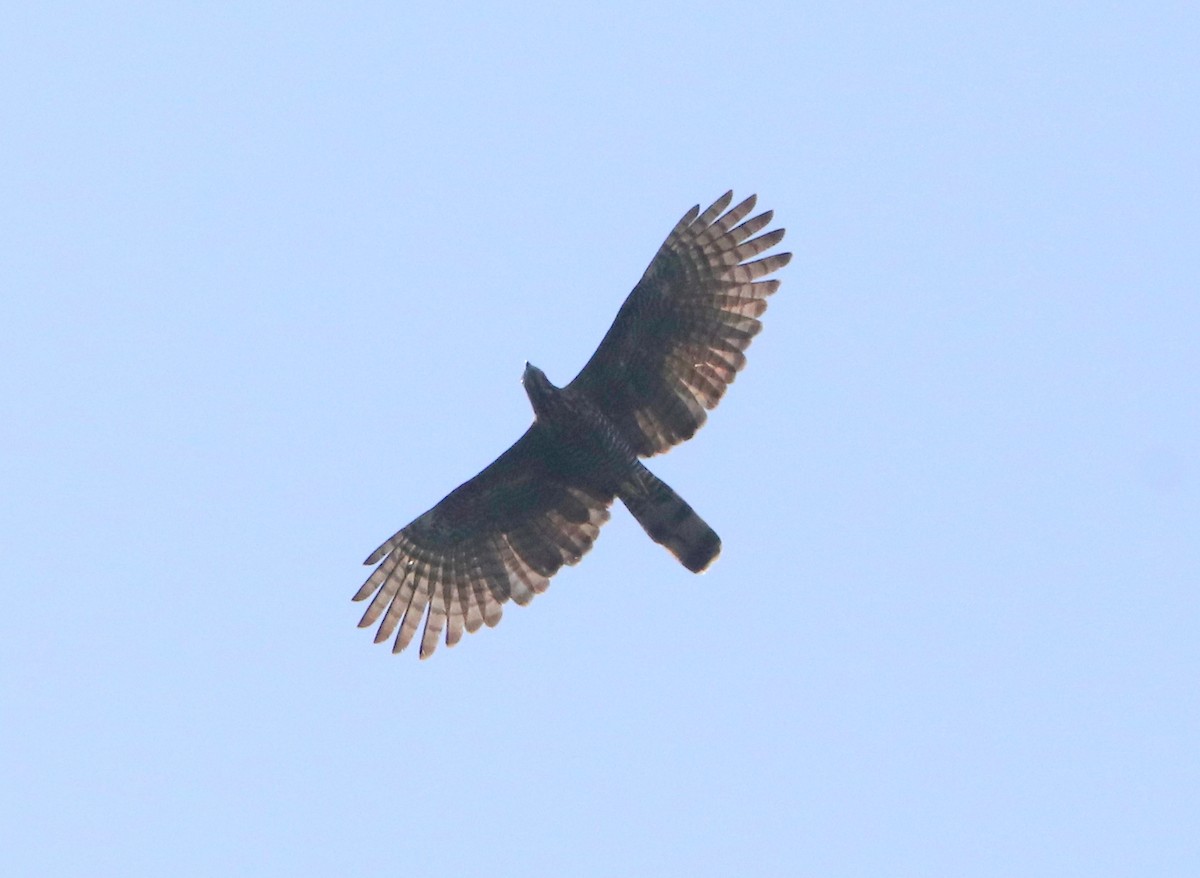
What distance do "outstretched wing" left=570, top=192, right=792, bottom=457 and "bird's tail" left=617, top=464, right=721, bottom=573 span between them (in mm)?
443

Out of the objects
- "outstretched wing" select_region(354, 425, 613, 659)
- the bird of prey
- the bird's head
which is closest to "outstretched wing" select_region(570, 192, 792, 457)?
the bird of prey

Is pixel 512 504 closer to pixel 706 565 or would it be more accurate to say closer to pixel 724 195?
pixel 706 565

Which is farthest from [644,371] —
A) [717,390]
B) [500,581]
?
[500,581]

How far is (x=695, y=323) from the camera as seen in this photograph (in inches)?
1081

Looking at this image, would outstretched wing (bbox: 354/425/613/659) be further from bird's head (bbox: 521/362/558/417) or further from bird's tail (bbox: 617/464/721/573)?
bird's head (bbox: 521/362/558/417)

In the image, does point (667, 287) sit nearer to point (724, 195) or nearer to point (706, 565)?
point (724, 195)

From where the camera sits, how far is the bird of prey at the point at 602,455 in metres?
27.2

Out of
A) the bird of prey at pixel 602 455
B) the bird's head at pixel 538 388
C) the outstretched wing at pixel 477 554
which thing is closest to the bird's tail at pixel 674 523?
the bird of prey at pixel 602 455

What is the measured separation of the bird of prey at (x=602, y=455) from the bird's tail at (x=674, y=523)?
0.04 feet

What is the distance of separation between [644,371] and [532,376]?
4.26 feet

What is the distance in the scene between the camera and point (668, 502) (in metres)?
27.2

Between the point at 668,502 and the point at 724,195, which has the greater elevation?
the point at 724,195

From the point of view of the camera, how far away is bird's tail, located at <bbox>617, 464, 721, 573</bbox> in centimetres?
2716

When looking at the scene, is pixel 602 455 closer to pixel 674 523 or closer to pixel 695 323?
pixel 674 523
